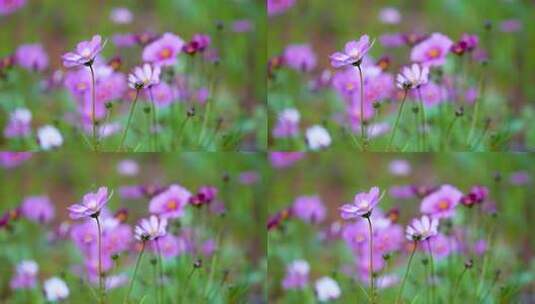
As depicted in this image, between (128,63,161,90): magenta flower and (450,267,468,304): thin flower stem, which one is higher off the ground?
(128,63,161,90): magenta flower

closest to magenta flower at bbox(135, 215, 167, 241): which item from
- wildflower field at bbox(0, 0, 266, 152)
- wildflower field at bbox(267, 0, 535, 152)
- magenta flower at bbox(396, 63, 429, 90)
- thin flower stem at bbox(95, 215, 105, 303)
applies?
thin flower stem at bbox(95, 215, 105, 303)

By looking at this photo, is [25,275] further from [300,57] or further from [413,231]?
[413,231]

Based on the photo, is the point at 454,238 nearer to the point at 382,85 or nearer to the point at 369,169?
the point at 369,169

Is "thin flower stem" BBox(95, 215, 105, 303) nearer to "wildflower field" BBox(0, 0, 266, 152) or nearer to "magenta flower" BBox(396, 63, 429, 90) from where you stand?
"wildflower field" BBox(0, 0, 266, 152)

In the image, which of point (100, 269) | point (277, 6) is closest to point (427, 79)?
point (277, 6)

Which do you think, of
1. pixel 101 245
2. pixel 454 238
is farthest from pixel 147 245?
pixel 454 238
